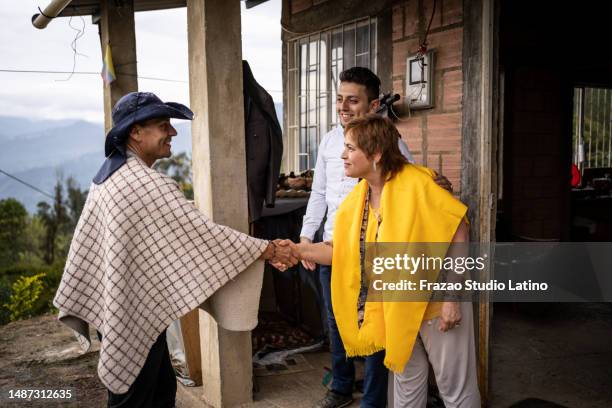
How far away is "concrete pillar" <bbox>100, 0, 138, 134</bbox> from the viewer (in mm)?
4879

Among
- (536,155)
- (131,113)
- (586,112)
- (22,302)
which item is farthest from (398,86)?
(22,302)

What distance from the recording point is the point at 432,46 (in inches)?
142

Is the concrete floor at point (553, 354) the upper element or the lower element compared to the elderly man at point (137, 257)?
lower

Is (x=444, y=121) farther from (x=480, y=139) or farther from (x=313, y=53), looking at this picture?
(x=313, y=53)

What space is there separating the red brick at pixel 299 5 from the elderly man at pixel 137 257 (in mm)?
3125

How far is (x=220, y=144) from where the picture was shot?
334cm

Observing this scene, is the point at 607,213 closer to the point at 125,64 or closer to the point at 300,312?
the point at 300,312

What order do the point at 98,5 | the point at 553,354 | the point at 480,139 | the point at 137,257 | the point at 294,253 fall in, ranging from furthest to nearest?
the point at 98,5 → the point at 553,354 → the point at 480,139 → the point at 294,253 → the point at 137,257

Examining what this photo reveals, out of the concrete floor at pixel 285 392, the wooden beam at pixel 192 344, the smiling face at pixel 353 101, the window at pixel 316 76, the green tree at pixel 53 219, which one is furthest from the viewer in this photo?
the green tree at pixel 53 219

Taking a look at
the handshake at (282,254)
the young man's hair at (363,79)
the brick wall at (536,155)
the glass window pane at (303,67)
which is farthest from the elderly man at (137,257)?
the brick wall at (536,155)

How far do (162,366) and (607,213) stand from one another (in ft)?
21.8

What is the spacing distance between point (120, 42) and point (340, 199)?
2971 mm

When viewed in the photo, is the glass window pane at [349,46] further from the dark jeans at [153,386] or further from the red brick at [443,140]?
the dark jeans at [153,386]

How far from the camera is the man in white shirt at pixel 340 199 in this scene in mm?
2916
